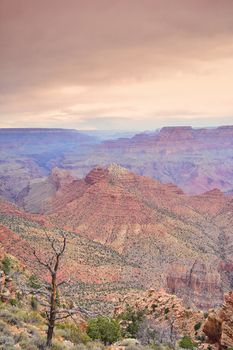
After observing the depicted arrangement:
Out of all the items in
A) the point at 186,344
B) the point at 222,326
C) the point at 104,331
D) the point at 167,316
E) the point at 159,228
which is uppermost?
the point at 104,331

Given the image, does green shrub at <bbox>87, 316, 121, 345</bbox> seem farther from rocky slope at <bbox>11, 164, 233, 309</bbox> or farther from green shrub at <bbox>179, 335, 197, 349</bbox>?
rocky slope at <bbox>11, 164, 233, 309</bbox>

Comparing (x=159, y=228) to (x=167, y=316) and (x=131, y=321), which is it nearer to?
(x=167, y=316)

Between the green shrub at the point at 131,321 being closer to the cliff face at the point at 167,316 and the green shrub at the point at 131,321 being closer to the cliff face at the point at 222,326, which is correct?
the cliff face at the point at 167,316

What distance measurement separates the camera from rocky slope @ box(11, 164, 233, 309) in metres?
66.1

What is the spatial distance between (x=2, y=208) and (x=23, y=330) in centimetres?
7688

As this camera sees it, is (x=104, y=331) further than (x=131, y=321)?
No

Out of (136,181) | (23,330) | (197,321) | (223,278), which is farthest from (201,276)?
(136,181)

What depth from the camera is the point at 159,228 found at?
9325 centimetres

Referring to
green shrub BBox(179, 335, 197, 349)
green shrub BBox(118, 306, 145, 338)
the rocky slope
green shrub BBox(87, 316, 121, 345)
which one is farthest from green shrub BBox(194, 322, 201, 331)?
the rocky slope

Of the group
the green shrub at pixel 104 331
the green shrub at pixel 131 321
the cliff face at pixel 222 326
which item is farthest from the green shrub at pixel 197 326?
the green shrub at pixel 104 331

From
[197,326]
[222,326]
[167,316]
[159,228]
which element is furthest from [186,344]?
[159,228]

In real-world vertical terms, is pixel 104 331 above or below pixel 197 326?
above

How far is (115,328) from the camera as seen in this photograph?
2612 centimetres

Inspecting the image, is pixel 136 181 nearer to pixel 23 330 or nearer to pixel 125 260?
pixel 125 260
